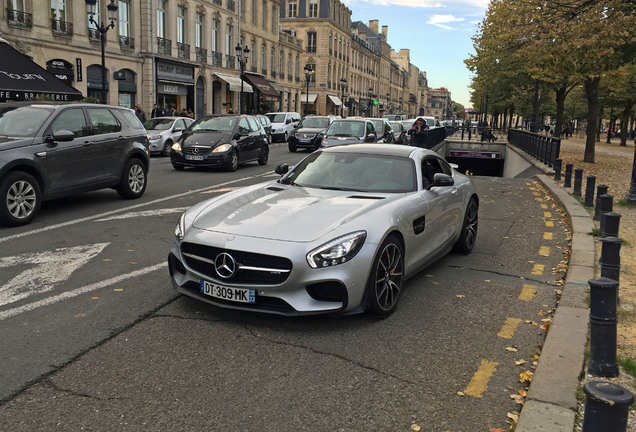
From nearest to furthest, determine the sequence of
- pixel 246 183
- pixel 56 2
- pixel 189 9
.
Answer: pixel 246 183 → pixel 56 2 → pixel 189 9

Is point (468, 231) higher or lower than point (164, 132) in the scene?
lower

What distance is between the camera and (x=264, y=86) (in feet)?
166

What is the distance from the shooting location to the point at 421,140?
2106 cm

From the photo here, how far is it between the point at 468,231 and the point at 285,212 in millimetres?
3094

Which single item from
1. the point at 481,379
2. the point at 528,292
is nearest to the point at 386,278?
the point at 481,379

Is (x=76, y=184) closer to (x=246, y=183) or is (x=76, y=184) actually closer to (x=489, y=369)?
(x=246, y=183)

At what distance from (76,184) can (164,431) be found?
7208 mm

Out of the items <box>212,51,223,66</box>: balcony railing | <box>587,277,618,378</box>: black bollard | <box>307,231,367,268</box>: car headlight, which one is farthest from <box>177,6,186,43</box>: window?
<box>587,277,618,378</box>: black bollard

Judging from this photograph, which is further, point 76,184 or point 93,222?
point 76,184

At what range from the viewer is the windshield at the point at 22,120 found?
8.73m

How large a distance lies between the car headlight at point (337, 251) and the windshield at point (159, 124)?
62.3ft

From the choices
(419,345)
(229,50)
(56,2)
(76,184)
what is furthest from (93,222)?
(229,50)

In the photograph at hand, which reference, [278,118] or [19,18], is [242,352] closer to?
[19,18]

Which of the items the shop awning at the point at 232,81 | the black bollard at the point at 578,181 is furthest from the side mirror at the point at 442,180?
the shop awning at the point at 232,81
